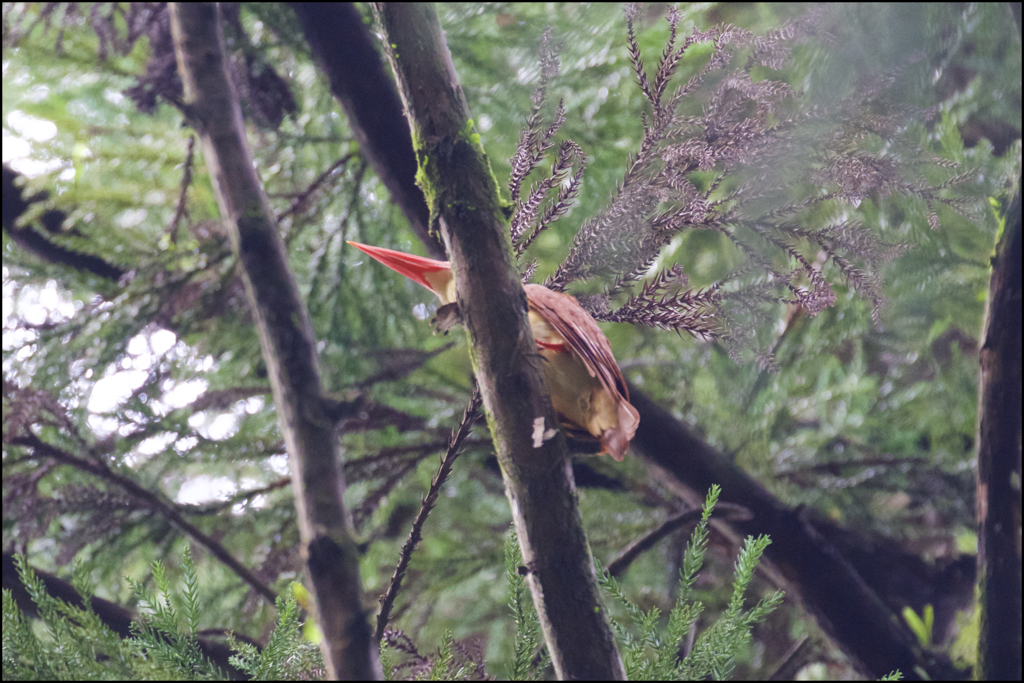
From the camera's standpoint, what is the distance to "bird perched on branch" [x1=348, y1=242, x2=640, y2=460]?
527 mm

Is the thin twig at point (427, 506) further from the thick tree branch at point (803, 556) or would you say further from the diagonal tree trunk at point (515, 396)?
the thick tree branch at point (803, 556)

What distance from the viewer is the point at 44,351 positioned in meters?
1.27

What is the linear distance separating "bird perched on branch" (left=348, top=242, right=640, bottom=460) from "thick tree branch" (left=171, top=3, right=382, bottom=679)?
0.89ft

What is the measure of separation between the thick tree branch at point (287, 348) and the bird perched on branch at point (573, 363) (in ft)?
0.89

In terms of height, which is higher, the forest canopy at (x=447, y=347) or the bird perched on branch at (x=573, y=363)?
the forest canopy at (x=447, y=347)

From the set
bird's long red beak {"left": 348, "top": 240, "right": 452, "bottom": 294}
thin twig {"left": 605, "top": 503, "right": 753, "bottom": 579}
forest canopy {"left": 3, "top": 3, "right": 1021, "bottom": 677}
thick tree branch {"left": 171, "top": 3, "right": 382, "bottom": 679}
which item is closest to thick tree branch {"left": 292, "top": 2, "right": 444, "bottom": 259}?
forest canopy {"left": 3, "top": 3, "right": 1021, "bottom": 677}

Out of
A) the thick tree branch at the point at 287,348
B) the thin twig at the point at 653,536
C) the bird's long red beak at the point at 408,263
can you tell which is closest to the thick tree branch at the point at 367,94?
the thick tree branch at the point at 287,348

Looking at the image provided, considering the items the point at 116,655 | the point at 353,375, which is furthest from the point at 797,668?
the point at 116,655

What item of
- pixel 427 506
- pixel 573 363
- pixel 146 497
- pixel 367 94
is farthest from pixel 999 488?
pixel 146 497

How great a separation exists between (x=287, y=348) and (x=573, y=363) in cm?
42

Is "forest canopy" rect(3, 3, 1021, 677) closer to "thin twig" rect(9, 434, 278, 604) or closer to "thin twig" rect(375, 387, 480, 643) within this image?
"thin twig" rect(9, 434, 278, 604)

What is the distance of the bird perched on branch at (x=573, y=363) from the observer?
0.53 m

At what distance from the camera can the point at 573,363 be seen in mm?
538

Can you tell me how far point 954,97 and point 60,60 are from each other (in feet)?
6.26
